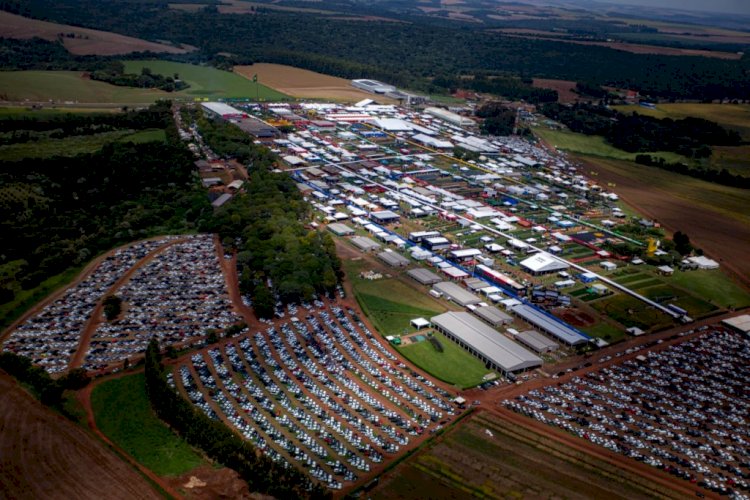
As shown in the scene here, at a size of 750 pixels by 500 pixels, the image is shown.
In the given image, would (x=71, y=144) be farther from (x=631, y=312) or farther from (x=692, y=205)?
(x=692, y=205)

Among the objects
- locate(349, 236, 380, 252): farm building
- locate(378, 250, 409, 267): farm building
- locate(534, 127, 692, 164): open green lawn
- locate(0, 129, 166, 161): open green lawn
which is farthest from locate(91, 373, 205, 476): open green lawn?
locate(534, 127, 692, 164): open green lawn

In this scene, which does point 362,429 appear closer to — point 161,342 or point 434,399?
point 434,399

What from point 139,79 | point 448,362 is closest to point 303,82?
point 139,79

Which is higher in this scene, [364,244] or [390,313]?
[364,244]

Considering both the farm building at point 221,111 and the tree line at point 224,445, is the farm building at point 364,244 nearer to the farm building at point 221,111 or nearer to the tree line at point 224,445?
the tree line at point 224,445

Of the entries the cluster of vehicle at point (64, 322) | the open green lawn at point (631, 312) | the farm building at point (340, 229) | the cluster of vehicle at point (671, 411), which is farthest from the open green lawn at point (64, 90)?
the cluster of vehicle at point (671, 411)

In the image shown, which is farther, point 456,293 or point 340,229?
point 340,229

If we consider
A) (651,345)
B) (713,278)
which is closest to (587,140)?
(713,278)
